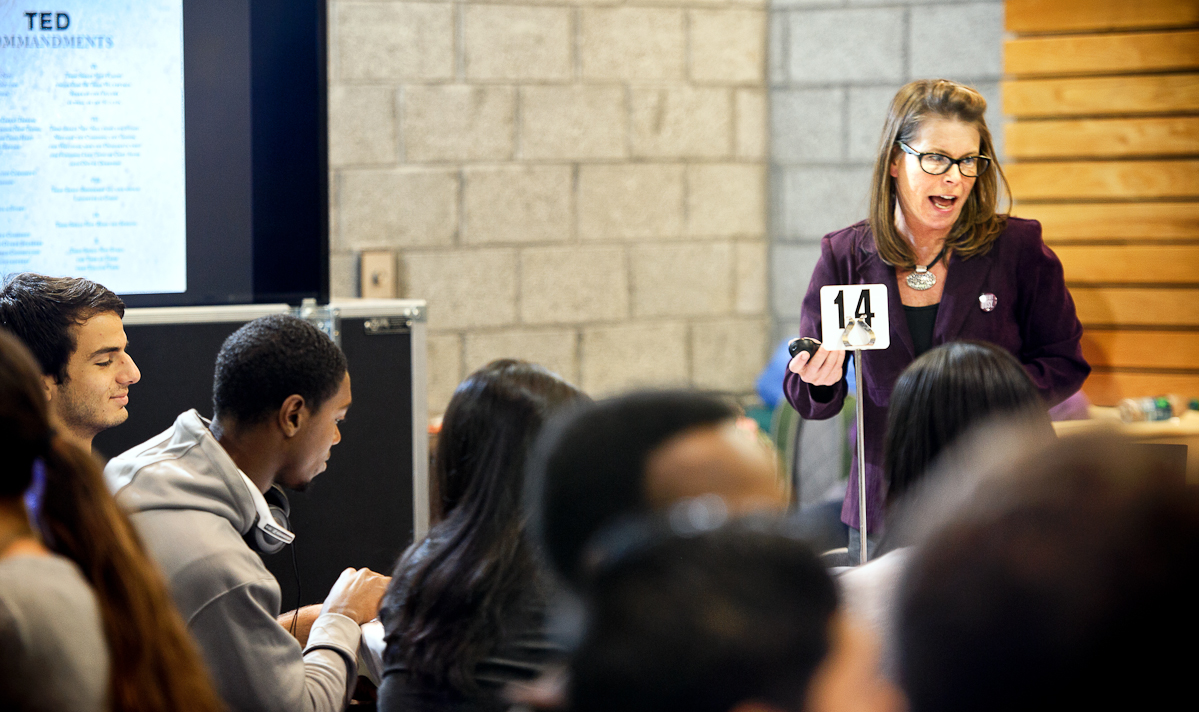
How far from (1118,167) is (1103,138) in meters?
0.10

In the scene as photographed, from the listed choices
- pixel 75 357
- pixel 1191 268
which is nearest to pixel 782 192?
pixel 1191 268

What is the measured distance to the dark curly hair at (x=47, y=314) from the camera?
78.7 inches

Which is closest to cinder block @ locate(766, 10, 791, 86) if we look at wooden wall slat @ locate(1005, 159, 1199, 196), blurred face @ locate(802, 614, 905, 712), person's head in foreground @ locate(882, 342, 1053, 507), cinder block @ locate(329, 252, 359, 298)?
wooden wall slat @ locate(1005, 159, 1199, 196)

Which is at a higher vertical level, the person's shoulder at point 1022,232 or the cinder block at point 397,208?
the cinder block at point 397,208

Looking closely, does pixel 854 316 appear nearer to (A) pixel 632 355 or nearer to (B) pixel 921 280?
(B) pixel 921 280

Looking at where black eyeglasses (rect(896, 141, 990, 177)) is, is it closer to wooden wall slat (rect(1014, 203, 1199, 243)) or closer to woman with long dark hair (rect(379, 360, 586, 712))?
woman with long dark hair (rect(379, 360, 586, 712))

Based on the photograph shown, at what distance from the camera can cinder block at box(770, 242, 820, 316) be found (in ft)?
13.9

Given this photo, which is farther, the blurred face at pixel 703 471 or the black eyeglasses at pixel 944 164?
the black eyeglasses at pixel 944 164

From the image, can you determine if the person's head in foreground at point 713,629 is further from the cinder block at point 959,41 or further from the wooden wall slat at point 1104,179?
the cinder block at point 959,41

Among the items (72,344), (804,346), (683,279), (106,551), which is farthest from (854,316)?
(683,279)

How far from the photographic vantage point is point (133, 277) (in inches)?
103

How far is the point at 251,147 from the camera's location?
8.76 feet

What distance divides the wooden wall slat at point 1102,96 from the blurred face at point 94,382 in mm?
2618

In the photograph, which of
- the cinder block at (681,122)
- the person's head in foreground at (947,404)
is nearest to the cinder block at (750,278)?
the cinder block at (681,122)
